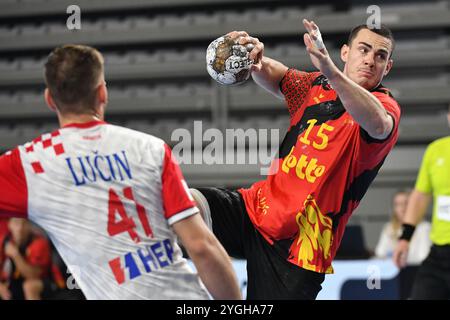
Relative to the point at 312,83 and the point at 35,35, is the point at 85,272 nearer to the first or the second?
the point at 312,83

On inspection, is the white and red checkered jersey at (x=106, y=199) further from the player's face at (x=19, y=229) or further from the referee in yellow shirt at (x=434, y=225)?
the player's face at (x=19, y=229)

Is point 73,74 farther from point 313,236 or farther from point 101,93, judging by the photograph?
point 313,236

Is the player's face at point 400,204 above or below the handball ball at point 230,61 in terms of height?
below

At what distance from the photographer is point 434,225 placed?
21.8 ft

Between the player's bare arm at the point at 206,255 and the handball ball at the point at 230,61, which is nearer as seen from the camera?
the player's bare arm at the point at 206,255

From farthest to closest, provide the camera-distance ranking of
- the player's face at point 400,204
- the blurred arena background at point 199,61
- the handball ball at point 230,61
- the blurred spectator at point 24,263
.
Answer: the blurred arena background at point 199,61
the player's face at point 400,204
the blurred spectator at point 24,263
the handball ball at point 230,61

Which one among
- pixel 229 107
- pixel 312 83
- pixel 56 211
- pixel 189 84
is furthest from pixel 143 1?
pixel 56 211

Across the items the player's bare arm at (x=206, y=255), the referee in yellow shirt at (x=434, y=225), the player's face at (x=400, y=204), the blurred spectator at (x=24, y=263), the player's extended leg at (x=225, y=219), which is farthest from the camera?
the player's face at (x=400, y=204)

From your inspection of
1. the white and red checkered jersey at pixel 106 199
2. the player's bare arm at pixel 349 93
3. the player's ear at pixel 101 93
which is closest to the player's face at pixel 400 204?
the player's bare arm at pixel 349 93

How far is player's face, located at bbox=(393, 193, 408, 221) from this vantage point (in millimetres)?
9038

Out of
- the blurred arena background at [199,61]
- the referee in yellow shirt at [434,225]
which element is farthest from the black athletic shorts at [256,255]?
the blurred arena background at [199,61]

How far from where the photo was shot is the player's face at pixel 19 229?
8727 millimetres

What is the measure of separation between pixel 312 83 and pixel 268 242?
3.94 feet

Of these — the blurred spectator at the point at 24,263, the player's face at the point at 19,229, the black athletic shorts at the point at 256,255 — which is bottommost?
the blurred spectator at the point at 24,263
